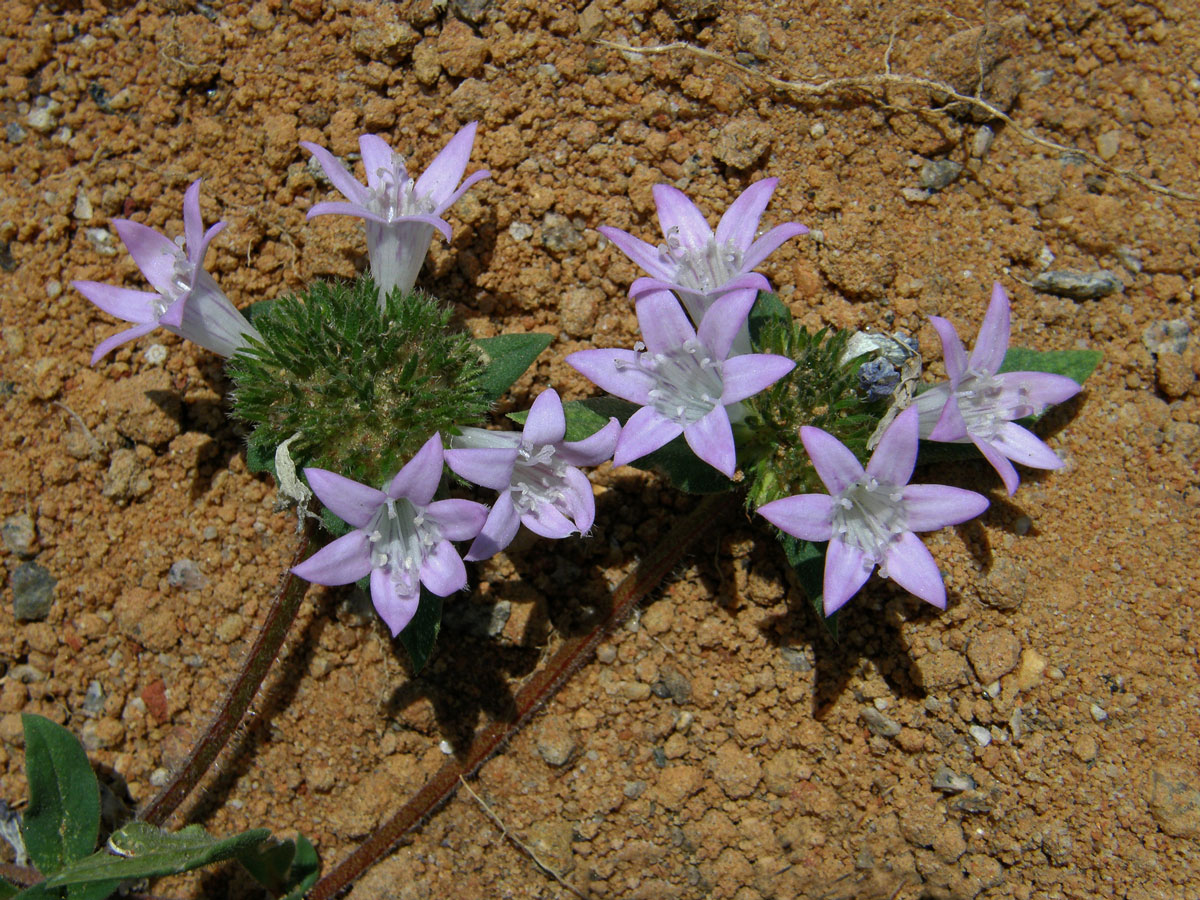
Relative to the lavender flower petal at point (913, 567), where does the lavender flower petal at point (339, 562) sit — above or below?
below

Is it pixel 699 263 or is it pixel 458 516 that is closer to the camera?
pixel 458 516

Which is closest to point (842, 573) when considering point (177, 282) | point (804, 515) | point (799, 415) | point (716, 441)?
point (804, 515)

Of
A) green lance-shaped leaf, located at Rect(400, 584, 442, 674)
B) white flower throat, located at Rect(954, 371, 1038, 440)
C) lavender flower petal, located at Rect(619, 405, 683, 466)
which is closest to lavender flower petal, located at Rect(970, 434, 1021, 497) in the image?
white flower throat, located at Rect(954, 371, 1038, 440)

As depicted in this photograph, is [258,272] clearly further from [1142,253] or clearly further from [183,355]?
[1142,253]

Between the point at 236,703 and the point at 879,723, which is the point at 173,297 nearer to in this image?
the point at 236,703

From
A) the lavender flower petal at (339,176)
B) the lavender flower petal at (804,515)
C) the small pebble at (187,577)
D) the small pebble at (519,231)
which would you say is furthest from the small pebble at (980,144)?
the small pebble at (187,577)

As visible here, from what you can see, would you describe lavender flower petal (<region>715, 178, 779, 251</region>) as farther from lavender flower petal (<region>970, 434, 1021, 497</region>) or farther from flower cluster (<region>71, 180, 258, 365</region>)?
flower cluster (<region>71, 180, 258, 365</region>)

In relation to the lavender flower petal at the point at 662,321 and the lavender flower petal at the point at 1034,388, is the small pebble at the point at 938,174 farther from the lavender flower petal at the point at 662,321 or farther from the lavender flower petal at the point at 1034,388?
the lavender flower petal at the point at 662,321
